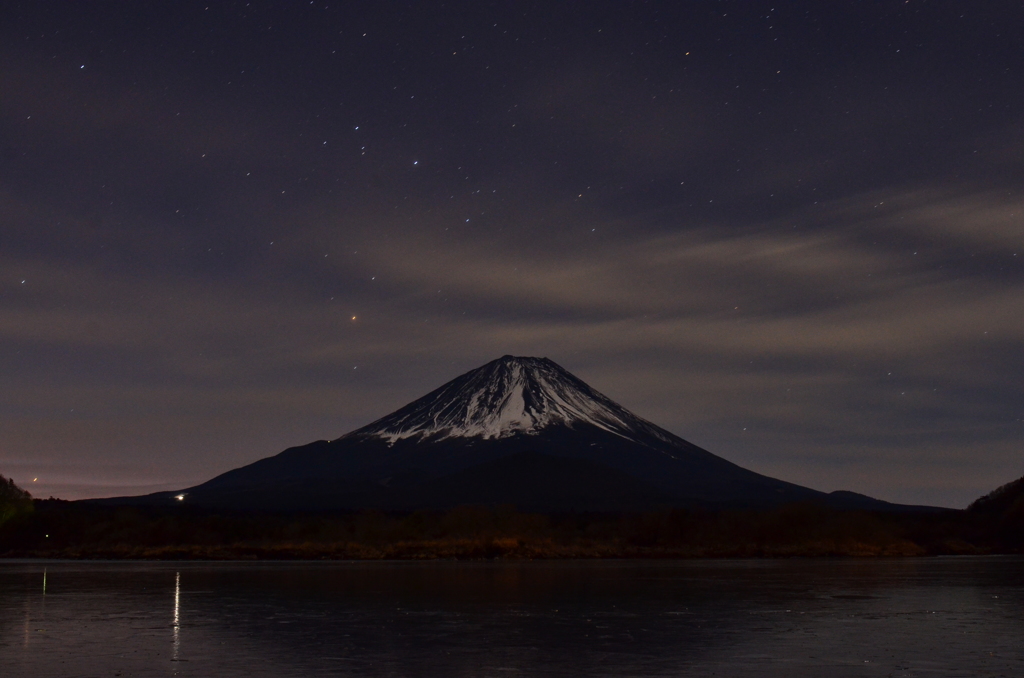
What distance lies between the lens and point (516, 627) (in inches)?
865

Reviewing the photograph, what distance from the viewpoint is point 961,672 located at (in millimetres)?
→ 15117

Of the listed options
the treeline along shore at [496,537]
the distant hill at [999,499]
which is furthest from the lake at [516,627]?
the distant hill at [999,499]

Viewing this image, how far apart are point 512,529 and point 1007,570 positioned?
4238 centimetres

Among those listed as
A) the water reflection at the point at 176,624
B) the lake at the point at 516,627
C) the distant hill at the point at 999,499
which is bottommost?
the lake at the point at 516,627

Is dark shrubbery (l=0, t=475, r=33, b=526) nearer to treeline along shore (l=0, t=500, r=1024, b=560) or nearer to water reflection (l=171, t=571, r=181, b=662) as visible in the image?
treeline along shore (l=0, t=500, r=1024, b=560)

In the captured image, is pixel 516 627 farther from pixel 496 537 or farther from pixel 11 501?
pixel 11 501

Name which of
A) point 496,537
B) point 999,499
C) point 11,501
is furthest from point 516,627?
point 999,499

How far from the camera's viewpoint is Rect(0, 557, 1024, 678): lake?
52.6 feet

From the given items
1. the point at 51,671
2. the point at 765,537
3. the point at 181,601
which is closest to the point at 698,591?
the point at 181,601

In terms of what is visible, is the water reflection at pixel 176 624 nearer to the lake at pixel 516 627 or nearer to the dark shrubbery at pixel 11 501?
the lake at pixel 516 627

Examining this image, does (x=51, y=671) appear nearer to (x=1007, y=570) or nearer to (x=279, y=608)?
(x=279, y=608)

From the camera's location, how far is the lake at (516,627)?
52.6ft

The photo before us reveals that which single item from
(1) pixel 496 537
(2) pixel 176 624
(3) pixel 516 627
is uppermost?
(1) pixel 496 537

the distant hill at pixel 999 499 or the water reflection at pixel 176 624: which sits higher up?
the distant hill at pixel 999 499
